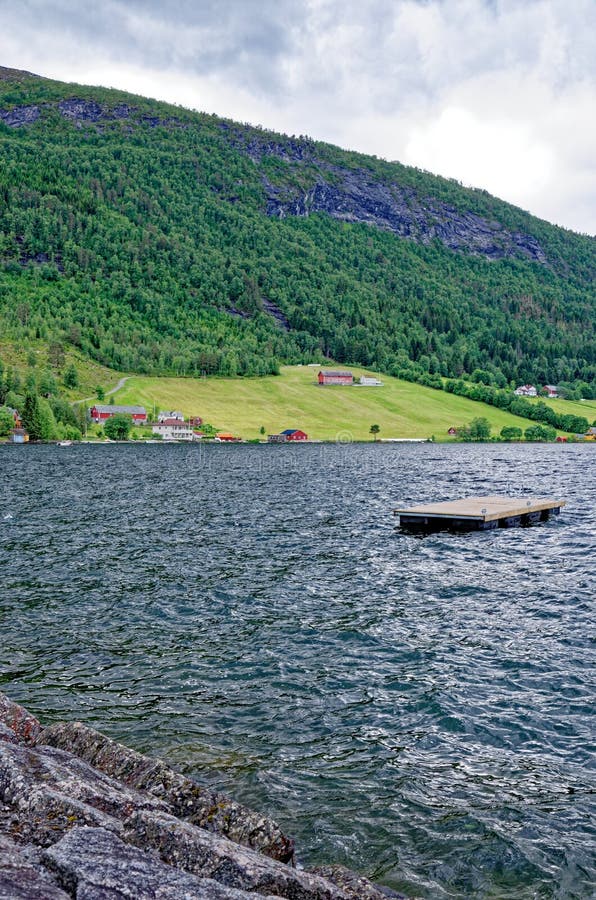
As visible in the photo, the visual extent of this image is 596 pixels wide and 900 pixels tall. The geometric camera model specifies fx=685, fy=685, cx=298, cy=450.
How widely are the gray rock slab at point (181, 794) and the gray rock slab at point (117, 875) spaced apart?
3.36 meters

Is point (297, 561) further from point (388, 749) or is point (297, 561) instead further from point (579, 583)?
point (388, 749)

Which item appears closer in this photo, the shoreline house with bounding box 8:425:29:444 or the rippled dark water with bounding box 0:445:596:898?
the rippled dark water with bounding box 0:445:596:898

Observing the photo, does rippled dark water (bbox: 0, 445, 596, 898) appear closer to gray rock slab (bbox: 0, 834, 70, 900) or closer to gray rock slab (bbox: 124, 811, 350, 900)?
gray rock slab (bbox: 124, 811, 350, 900)

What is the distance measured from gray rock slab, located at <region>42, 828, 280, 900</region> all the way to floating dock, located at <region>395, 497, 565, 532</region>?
5261 centimetres

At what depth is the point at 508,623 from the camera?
104 feet

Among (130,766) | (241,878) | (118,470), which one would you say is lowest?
(118,470)

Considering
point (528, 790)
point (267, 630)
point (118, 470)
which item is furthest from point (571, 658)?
point (118, 470)

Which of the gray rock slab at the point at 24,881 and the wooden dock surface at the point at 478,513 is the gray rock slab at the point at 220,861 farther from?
the wooden dock surface at the point at 478,513

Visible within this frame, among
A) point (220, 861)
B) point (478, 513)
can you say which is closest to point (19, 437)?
point (478, 513)

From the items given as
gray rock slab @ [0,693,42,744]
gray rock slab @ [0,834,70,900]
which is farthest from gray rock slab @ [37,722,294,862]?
gray rock slab @ [0,834,70,900]

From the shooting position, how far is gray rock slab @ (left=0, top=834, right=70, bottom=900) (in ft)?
27.6

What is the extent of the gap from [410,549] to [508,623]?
63.3ft

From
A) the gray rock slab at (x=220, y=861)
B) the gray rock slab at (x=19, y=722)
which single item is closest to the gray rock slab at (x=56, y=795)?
the gray rock slab at (x=220, y=861)

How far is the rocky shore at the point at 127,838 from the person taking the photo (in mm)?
8844
